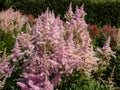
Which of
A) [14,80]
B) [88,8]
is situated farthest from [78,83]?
[88,8]

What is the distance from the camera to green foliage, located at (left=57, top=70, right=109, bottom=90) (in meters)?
5.68

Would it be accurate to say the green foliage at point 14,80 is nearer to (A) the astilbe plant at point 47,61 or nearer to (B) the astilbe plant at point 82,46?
(A) the astilbe plant at point 47,61

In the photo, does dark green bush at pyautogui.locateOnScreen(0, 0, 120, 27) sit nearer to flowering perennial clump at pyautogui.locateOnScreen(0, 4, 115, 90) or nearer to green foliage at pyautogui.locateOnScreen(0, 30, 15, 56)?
green foliage at pyautogui.locateOnScreen(0, 30, 15, 56)

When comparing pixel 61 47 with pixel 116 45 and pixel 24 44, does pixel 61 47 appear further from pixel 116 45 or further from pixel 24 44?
pixel 116 45

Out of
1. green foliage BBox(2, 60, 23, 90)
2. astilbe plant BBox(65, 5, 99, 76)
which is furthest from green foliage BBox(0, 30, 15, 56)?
green foliage BBox(2, 60, 23, 90)

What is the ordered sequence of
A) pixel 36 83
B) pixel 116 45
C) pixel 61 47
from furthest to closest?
pixel 116 45
pixel 61 47
pixel 36 83

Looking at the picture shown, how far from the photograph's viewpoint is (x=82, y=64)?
5762mm

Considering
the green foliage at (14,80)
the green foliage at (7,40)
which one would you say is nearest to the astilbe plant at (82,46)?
the green foliage at (14,80)

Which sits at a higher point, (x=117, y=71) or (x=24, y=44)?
(x=117, y=71)

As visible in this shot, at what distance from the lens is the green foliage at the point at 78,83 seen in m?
5.68

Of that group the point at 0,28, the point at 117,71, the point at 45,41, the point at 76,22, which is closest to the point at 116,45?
the point at 117,71

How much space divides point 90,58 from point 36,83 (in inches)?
49.3

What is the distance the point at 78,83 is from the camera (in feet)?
19.7

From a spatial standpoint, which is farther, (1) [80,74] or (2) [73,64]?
(1) [80,74]
